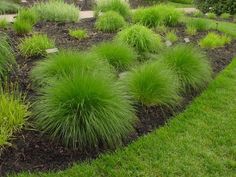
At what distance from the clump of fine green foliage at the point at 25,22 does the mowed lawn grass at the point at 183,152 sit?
3610 millimetres

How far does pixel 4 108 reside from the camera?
3.98 m

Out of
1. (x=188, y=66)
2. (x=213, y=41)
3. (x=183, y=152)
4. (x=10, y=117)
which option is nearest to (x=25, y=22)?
(x=188, y=66)

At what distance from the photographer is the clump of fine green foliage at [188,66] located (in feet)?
18.4

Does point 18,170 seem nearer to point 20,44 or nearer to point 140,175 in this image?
point 140,175

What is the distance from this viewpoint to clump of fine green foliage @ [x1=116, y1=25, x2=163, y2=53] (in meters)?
6.59

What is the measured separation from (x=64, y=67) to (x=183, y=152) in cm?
187

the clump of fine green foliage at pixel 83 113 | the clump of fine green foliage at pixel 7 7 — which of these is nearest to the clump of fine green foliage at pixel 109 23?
the clump of fine green foliage at pixel 7 7

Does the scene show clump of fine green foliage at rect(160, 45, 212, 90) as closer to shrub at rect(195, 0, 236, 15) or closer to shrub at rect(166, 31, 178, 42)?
shrub at rect(166, 31, 178, 42)

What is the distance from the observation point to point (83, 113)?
13.2 feet

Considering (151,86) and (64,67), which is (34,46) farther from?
(151,86)

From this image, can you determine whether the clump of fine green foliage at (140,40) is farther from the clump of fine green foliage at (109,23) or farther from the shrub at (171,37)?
the clump of fine green foliage at (109,23)

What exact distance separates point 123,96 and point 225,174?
4.71 feet

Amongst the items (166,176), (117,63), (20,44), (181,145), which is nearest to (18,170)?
(166,176)

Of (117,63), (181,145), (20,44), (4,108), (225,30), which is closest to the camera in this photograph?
(4,108)
